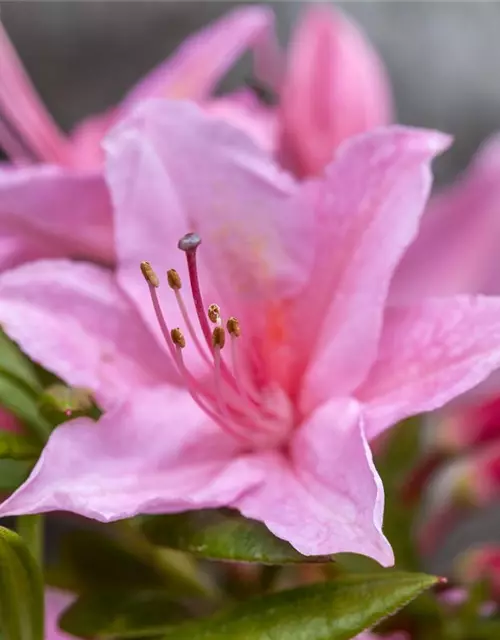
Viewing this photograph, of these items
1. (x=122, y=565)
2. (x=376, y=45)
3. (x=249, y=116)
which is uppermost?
(x=249, y=116)

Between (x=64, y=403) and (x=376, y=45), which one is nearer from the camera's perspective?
(x=64, y=403)

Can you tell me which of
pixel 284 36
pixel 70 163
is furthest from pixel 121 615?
pixel 284 36

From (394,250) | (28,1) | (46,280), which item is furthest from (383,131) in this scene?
(28,1)

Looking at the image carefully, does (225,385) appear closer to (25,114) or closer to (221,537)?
(221,537)

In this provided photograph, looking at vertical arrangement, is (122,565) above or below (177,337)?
below

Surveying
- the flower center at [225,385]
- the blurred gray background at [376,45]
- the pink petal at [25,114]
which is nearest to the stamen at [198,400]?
the flower center at [225,385]

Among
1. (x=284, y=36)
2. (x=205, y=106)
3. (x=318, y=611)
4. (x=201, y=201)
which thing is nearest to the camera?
(x=318, y=611)

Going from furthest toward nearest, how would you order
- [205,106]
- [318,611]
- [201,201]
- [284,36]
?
1. [284,36]
2. [205,106]
3. [201,201]
4. [318,611]

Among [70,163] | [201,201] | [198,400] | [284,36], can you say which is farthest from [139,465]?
[284,36]
